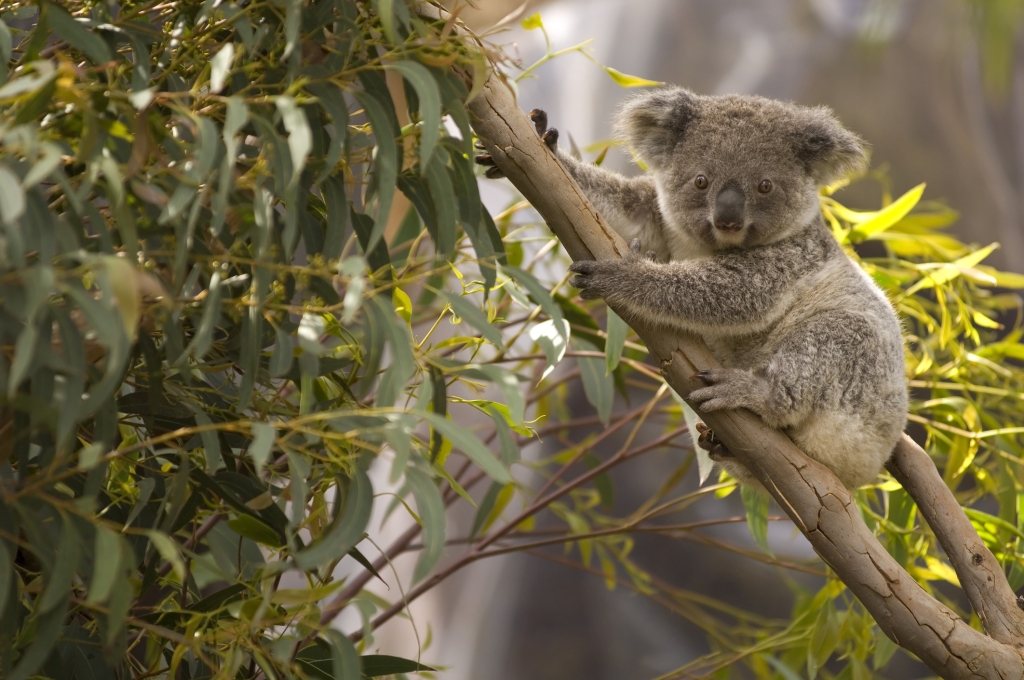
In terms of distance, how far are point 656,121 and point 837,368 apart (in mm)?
647

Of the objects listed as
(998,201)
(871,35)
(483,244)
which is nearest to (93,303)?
(483,244)

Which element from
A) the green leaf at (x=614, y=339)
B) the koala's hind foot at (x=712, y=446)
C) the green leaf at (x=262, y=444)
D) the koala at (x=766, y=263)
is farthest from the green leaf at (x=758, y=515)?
the green leaf at (x=262, y=444)

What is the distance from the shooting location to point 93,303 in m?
0.70

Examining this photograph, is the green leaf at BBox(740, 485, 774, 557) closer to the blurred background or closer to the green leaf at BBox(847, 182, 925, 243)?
the green leaf at BBox(847, 182, 925, 243)

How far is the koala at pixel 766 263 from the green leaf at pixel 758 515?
94mm

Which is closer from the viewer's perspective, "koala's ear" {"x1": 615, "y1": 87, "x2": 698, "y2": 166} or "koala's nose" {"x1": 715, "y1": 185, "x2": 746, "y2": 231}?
"koala's nose" {"x1": 715, "y1": 185, "x2": 746, "y2": 231}

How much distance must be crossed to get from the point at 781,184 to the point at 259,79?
107cm

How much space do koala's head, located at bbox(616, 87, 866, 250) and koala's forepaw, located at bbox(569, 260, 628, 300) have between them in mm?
337

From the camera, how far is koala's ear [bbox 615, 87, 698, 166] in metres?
1.81

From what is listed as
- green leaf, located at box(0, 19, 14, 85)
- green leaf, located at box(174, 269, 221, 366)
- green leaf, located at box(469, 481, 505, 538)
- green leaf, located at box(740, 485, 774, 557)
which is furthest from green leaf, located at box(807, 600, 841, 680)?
green leaf, located at box(0, 19, 14, 85)

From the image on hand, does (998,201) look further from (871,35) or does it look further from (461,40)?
(461,40)

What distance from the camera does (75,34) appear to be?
90 cm

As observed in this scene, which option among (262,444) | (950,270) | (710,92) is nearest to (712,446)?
(950,270)

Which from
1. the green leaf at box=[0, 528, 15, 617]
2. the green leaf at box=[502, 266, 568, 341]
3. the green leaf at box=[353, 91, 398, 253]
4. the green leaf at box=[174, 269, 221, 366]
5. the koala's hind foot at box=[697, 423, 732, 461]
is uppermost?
the green leaf at box=[353, 91, 398, 253]
